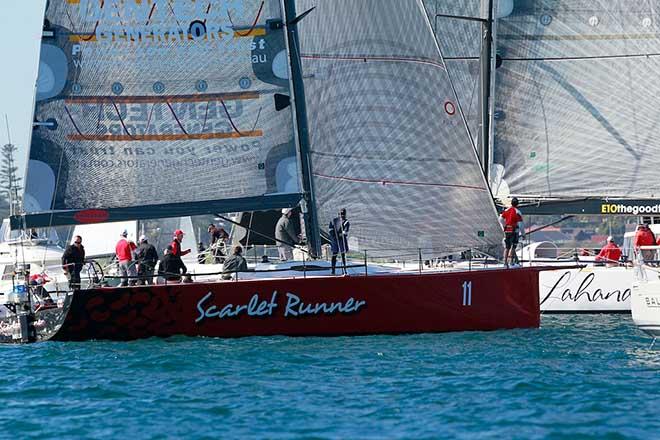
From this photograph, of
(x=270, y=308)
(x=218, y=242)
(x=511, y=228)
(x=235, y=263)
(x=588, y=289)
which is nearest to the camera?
(x=270, y=308)

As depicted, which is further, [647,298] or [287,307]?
[287,307]

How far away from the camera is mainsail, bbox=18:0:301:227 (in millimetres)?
20859

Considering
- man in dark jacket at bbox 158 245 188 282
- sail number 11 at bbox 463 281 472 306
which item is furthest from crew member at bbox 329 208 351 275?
man in dark jacket at bbox 158 245 188 282

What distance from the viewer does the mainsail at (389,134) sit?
2120 cm

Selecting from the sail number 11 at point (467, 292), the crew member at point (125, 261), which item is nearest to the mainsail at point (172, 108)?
the crew member at point (125, 261)

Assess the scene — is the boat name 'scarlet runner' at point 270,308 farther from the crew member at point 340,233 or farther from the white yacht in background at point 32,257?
the white yacht in background at point 32,257


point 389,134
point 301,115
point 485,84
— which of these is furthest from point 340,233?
point 485,84

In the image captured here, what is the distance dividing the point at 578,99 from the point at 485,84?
6.33ft

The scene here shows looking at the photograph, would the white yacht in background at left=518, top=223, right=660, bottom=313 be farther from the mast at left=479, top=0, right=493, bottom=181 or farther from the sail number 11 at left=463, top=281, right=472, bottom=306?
the sail number 11 at left=463, top=281, right=472, bottom=306

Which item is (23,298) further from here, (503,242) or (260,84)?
(503,242)

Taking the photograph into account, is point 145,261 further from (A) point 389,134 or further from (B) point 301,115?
(A) point 389,134

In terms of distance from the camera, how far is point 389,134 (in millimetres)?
21359

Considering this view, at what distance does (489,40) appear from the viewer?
26469 mm

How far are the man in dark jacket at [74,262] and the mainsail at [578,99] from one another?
30.5ft
